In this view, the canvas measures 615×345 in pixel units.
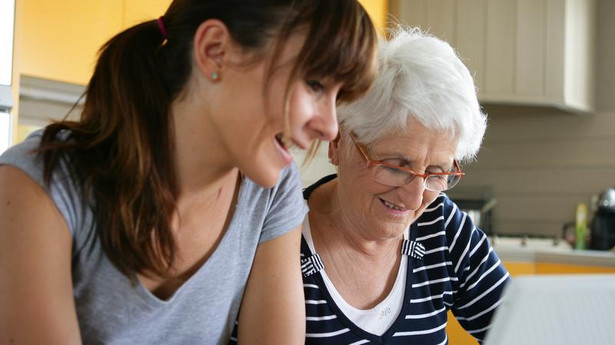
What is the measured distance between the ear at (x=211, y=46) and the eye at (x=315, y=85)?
0.10 m

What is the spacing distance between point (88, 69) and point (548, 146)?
2.38 metres

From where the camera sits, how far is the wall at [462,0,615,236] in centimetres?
359

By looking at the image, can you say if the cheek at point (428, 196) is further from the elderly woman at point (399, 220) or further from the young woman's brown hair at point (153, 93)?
the young woman's brown hair at point (153, 93)

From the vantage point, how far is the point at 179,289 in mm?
891

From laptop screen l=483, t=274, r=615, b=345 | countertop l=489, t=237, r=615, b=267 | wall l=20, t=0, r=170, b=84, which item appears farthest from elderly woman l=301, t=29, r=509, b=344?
countertop l=489, t=237, r=615, b=267

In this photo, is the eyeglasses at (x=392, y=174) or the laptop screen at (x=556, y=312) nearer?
the laptop screen at (x=556, y=312)

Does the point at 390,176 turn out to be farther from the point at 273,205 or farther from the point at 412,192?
the point at 273,205

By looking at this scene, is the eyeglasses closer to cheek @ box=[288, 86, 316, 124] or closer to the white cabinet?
cheek @ box=[288, 86, 316, 124]

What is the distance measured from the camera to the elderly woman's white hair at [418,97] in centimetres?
119

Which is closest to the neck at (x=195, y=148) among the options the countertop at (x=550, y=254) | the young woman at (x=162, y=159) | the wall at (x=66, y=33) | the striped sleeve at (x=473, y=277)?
the young woman at (x=162, y=159)

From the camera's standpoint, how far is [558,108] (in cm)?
361

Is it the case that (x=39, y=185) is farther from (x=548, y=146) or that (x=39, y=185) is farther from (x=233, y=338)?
(x=548, y=146)

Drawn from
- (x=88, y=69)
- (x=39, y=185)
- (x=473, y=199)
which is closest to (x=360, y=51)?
(x=39, y=185)

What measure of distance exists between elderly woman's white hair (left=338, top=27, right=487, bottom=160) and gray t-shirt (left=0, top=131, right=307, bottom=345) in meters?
0.22
